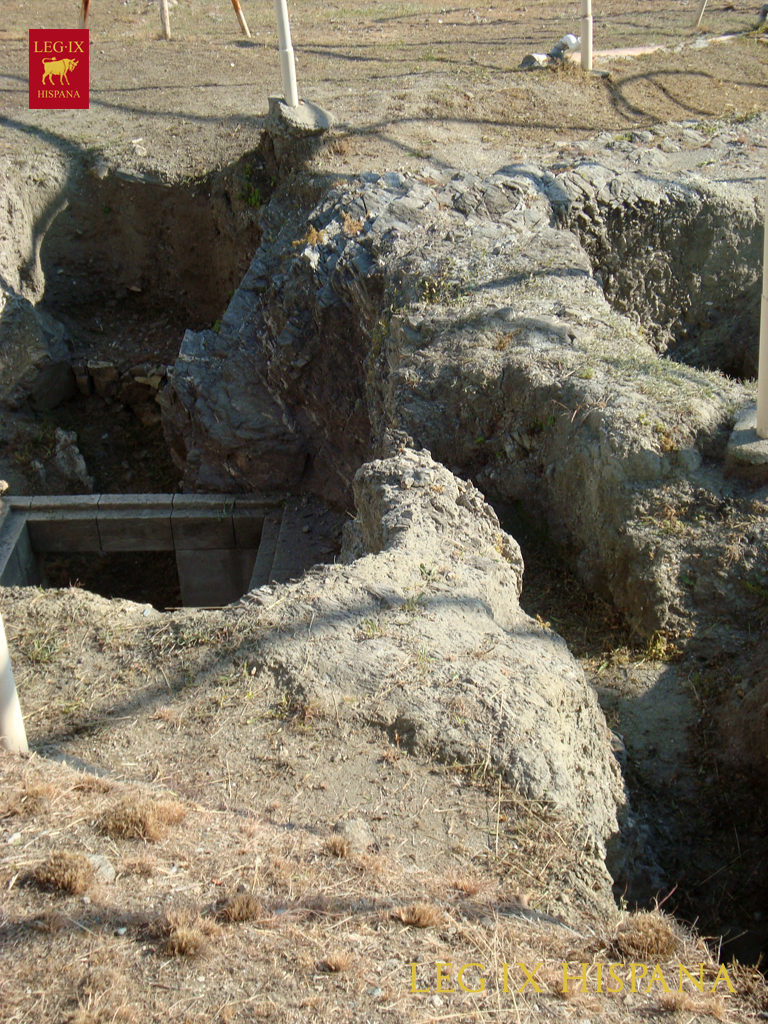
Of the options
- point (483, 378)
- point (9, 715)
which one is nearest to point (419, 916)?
point (9, 715)

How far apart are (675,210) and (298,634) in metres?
6.39

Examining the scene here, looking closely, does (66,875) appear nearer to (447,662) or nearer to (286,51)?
(447,662)

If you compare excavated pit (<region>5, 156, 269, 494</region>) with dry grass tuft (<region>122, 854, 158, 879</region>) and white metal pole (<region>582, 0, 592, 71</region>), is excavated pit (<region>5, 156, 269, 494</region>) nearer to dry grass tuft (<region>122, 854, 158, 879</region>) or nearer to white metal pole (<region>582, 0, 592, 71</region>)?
white metal pole (<region>582, 0, 592, 71</region>)

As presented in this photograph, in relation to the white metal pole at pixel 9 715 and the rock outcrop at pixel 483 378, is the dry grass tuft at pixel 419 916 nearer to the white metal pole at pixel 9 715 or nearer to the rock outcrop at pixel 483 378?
the white metal pole at pixel 9 715

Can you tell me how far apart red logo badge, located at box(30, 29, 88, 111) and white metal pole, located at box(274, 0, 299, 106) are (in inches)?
150

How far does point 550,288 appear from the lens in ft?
21.0

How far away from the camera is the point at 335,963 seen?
2248 mm

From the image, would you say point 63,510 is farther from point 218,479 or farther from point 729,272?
point 729,272

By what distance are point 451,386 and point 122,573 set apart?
5633 millimetres

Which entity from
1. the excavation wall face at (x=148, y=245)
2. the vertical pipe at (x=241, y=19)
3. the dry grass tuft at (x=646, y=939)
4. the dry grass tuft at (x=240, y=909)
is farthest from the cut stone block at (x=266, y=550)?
the vertical pipe at (x=241, y=19)

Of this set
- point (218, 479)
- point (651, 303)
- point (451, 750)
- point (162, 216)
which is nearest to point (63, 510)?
point (218, 479)

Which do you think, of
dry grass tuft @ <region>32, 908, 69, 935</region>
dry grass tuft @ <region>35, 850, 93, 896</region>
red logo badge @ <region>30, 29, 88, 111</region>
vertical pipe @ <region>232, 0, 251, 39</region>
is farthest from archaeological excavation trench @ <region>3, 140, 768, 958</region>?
vertical pipe @ <region>232, 0, 251, 39</region>

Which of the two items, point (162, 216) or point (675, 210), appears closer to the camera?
point (675, 210)

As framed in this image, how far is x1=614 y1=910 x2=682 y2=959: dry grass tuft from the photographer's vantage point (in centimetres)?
250
